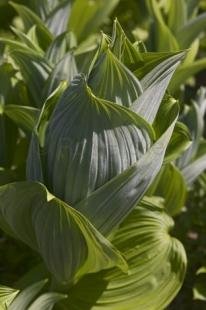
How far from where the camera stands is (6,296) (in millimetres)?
1443

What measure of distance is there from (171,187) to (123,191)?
581 mm

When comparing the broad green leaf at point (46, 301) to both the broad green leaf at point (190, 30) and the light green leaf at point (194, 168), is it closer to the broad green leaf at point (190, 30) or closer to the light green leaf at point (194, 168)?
the light green leaf at point (194, 168)

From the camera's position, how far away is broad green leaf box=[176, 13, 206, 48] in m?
2.18

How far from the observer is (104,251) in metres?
1.38

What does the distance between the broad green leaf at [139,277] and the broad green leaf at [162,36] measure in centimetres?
67

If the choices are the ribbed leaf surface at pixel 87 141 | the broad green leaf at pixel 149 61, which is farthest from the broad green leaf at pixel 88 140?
the broad green leaf at pixel 149 61

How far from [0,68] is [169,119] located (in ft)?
1.73

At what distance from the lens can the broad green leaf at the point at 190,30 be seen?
2176mm

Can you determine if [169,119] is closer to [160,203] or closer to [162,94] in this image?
[162,94]

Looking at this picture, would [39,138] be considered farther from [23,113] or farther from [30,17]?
[30,17]

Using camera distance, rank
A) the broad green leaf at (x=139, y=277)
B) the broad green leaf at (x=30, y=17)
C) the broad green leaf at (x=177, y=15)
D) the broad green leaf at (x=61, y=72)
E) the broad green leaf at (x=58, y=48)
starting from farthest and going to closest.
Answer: the broad green leaf at (x=177, y=15) < the broad green leaf at (x=30, y=17) < the broad green leaf at (x=58, y=48) < the broad green leaf at (x=61, y=72) < the broad green leaf at (x=139, y=277)

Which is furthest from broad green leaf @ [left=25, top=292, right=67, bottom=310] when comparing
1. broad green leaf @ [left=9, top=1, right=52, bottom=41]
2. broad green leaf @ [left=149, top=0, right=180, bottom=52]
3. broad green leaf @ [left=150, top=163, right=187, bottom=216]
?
broad green leaf @ [left=149, top=0, right=180, bottom=52]

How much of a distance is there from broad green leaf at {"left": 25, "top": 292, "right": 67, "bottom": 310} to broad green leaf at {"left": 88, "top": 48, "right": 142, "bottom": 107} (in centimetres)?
45

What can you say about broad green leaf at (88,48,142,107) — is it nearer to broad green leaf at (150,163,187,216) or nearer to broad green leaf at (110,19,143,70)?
broad green leaf at (110,19,143,70)
